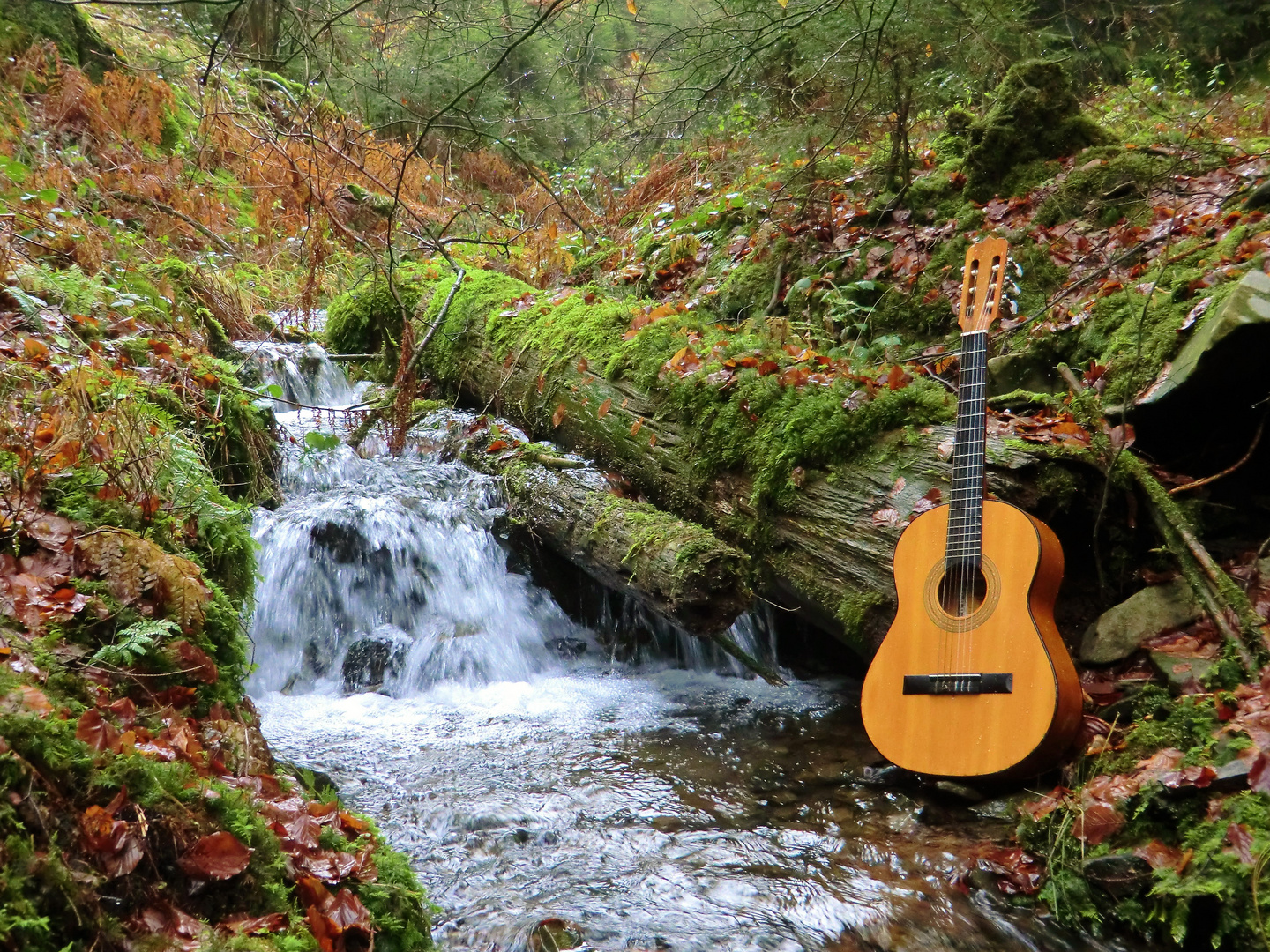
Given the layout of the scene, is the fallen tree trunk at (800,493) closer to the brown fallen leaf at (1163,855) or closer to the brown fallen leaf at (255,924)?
the brown fallen leaf at (1163,855)

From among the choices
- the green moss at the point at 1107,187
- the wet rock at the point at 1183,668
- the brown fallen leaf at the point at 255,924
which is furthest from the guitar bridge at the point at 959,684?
the green moss at the point at 1107,187

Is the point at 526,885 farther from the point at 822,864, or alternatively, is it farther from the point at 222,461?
the point at 222,461

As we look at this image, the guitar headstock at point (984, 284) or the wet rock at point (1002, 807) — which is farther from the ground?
the guitar headstock at point (984, 284)

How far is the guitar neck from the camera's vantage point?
337 centimetres

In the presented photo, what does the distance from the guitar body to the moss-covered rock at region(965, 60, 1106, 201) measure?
4088mm

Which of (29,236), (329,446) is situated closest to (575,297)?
(329,446)

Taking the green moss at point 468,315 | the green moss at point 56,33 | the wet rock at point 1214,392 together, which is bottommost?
the wet rock at point 1214,392

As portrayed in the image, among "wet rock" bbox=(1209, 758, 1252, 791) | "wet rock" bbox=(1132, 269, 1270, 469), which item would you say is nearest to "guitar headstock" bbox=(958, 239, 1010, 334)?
"wet rock" bbox=(1132, 269, 1270, 469)

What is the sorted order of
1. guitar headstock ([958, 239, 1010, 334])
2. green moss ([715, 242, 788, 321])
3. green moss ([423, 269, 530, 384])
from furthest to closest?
green moss ([715, 242, 788, 321]), green moss ([423, 269, 530, 384]), guitar headstock ([958, 239, 1010, 334])

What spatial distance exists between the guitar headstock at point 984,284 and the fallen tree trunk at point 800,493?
53 cm

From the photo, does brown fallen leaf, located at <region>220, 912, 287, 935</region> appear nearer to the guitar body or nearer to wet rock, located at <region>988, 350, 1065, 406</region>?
the guitar body

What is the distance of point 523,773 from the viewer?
372 cm

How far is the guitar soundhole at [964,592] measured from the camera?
3.34 metres

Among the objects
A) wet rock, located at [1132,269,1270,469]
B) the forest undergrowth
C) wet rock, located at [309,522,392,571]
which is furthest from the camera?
wet rock, located at [309,522,392,571]
